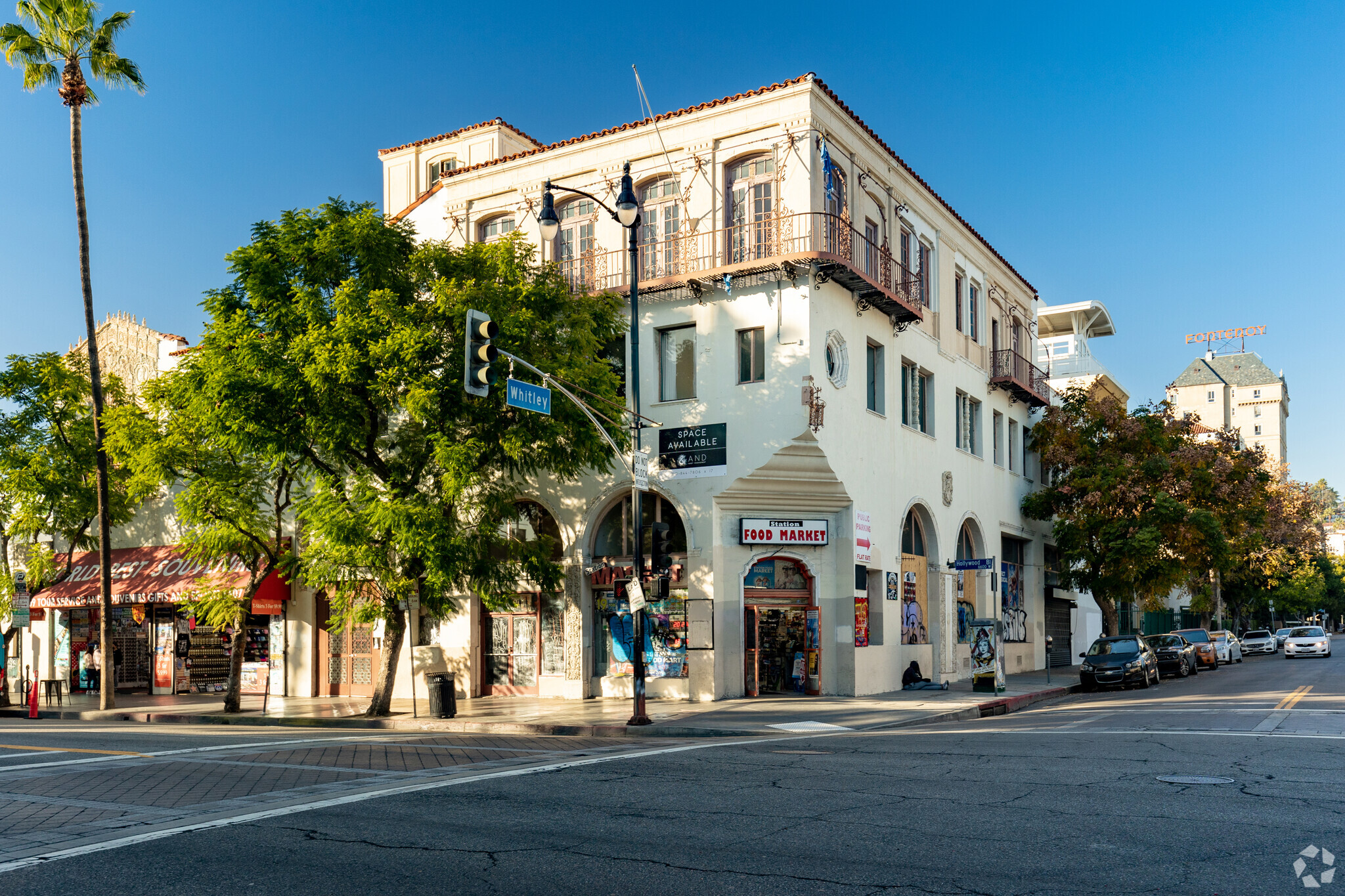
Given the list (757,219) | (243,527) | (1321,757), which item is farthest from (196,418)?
(1321,757)

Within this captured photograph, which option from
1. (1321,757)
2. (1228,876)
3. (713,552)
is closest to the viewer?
(1228,876)

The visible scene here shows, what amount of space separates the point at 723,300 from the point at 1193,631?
27.1 metres

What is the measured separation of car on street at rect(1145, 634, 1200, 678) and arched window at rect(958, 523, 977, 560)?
19.1 ft

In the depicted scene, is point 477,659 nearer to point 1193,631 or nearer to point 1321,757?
point 1321,757

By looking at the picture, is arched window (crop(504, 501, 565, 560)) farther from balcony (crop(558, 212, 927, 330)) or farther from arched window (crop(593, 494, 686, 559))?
balcony (crop(558, 212, 927, 330))

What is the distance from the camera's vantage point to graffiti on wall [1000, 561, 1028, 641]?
36.2 m

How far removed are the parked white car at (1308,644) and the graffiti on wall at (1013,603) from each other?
793 inches

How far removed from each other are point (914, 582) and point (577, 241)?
41.7ft

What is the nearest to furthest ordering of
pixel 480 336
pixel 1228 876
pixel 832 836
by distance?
pixel 1228 876 < pixel 832 836 < pixel 480 336

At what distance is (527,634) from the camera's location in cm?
2638

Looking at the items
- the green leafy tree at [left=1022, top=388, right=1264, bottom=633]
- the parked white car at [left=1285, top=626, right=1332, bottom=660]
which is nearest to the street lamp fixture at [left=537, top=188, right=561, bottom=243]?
the green leafy tree at [left=1022, top=388, right=1264, bottom=633]

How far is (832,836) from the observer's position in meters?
8.38

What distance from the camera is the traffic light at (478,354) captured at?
14844 mm

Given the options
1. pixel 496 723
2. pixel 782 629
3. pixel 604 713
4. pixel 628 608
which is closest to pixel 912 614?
pixel 782 629
